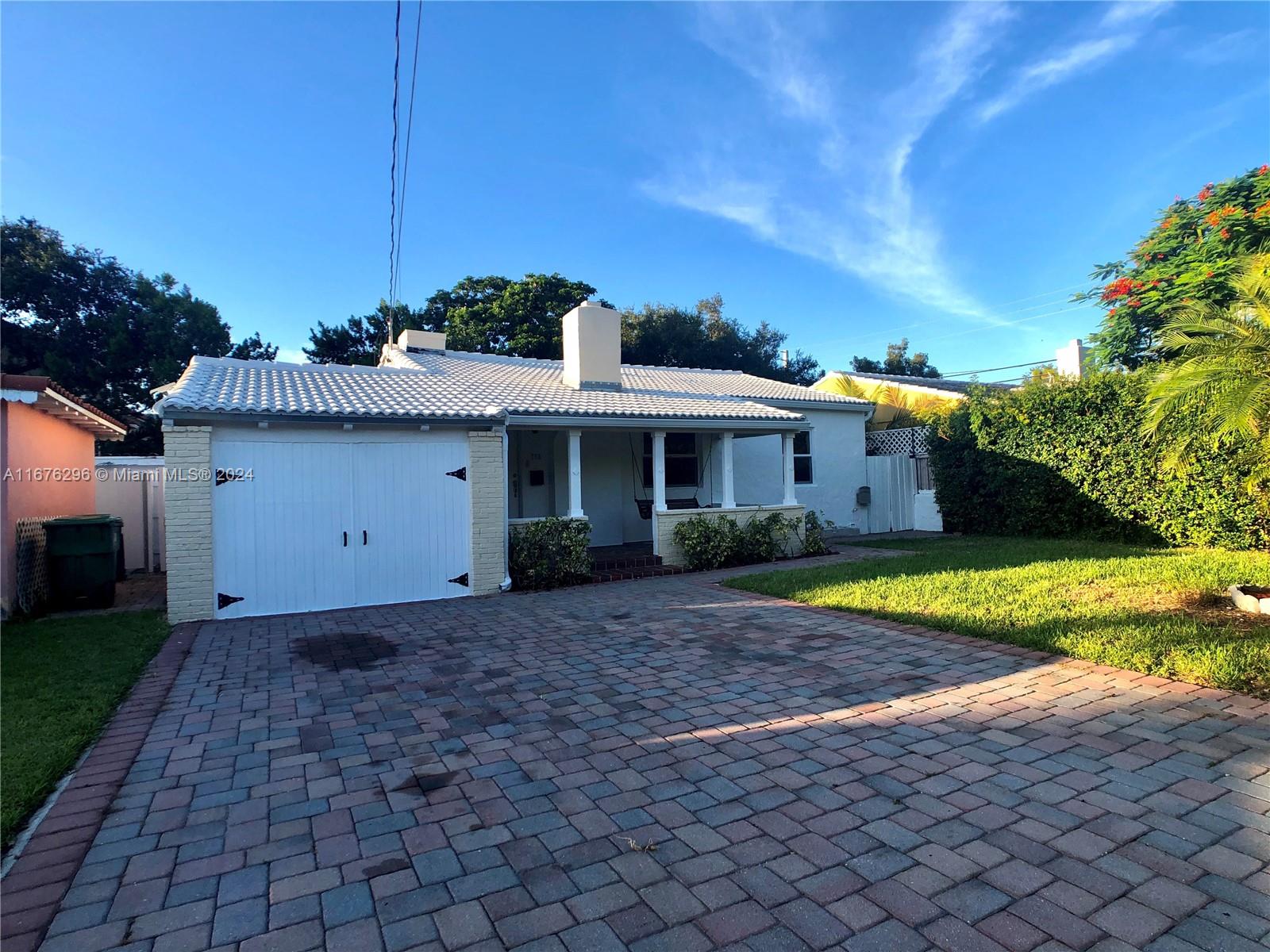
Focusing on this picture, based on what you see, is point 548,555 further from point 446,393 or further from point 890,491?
point 890,491

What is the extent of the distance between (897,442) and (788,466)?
5.67 metres

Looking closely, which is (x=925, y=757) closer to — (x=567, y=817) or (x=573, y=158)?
(x=567, y=817)

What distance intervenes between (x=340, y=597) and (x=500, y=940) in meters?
7.25

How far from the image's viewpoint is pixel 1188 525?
426 inches

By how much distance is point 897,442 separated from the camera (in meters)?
17.1

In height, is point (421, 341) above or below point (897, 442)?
above

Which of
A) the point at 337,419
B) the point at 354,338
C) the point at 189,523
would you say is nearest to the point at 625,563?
the point at 337,419

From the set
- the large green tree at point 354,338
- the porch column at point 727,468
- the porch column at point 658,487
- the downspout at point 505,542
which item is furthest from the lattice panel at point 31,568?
the large green tree at point 354,338

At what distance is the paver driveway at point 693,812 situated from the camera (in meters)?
2.32

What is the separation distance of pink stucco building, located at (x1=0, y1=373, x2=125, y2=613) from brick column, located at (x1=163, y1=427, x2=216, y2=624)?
7.04ft

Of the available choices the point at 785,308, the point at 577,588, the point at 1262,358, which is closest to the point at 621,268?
the point at 785,308

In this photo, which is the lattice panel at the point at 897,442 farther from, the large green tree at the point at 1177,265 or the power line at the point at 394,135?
the power line at the point at 394,135

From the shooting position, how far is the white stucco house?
796cm

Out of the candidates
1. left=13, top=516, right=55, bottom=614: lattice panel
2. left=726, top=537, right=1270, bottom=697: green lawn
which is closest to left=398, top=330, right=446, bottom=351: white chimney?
left=13, top=516, right=55, bottom=614: lattice panel
